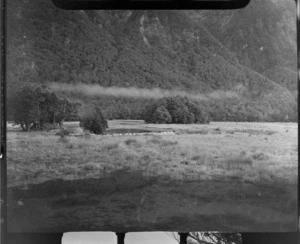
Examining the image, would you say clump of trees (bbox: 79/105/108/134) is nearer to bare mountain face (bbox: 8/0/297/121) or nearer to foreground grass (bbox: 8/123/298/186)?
foreground grass (bbox: 8/123/298/186)

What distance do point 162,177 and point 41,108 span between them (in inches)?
30.9

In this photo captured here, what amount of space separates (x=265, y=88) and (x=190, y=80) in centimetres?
44

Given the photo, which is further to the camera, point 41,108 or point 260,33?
point 260,33

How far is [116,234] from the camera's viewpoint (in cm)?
257

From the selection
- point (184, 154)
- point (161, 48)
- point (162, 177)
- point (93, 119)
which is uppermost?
point (161, 48)

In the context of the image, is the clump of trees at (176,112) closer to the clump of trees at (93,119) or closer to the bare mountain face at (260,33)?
the clump of trees at (93,119)

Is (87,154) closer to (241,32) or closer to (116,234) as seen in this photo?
(116,234)

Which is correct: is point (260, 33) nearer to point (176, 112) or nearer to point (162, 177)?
point (176, 112)

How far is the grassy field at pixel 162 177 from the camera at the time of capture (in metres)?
2.60

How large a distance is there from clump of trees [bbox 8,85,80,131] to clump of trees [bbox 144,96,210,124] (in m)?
0.43

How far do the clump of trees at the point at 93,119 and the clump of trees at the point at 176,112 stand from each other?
25 cm

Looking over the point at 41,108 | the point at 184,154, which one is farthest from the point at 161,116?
the point at 41,108

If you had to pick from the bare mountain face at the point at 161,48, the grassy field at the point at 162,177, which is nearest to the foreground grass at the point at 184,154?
the grassy field at the point at 162,177

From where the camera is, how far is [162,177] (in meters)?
2.71
